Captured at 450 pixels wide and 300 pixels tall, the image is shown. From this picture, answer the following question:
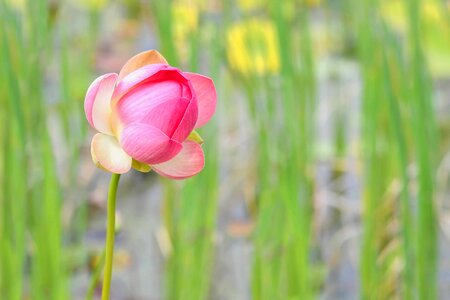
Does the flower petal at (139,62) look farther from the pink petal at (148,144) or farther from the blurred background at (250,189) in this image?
the blurred background at (250,189)

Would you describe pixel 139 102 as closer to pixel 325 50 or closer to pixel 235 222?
pixel 235 222

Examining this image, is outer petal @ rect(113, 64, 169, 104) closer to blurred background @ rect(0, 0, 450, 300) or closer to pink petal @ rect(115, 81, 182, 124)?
pink petal @ rect(115, 81, 182, 124)

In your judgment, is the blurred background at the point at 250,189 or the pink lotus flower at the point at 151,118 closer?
the pink lotus flower at the point at 151,118

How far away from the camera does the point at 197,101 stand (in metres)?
0.38

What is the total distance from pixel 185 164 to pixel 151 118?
0.03m

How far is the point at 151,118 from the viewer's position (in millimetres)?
382

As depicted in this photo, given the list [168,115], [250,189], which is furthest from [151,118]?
[250,189]

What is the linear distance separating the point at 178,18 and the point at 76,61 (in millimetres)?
252

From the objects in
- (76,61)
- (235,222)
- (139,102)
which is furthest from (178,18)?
(139,102)

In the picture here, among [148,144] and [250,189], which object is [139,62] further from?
[250,189]

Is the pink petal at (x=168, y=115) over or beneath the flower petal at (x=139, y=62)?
beneath

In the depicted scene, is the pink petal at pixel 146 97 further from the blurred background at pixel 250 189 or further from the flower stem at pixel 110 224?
the blurred background at pixel 250 189

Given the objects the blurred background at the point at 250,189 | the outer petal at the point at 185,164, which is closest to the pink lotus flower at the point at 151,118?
the outer petal at the point at 185,164

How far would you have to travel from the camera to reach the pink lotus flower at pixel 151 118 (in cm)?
37
